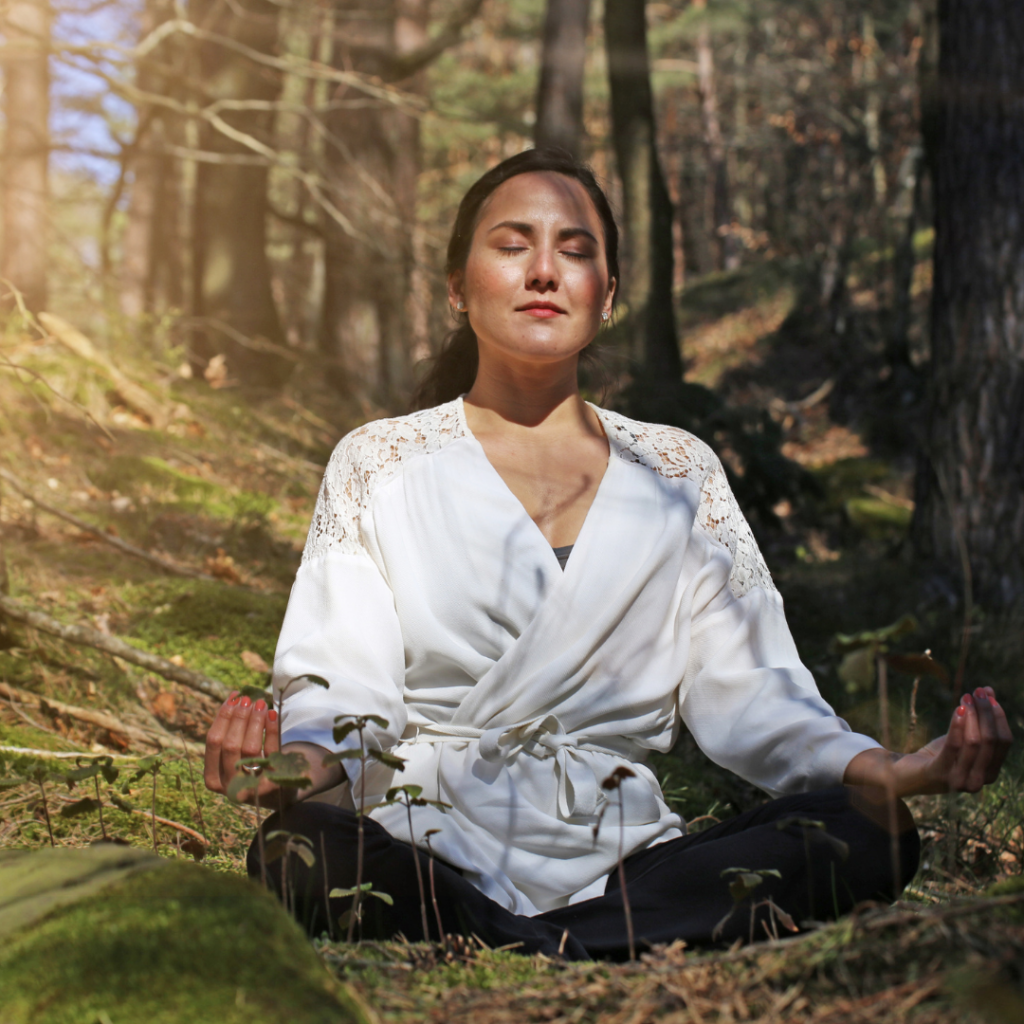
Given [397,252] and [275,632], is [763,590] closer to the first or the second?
[275,632]

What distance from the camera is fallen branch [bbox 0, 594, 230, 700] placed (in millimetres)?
3080

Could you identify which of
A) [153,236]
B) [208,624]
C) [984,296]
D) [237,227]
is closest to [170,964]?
[208,624]

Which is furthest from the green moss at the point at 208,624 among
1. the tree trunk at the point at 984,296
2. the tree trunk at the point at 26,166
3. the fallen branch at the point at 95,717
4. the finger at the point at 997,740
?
the tree trunk at the point at 26,166

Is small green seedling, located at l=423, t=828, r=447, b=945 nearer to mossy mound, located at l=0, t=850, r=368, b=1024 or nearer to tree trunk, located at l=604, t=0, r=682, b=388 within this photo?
mossy mound, located at l=0, t=850, r=368, b=1024

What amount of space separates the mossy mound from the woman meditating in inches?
18.9

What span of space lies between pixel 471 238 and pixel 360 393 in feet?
21.2

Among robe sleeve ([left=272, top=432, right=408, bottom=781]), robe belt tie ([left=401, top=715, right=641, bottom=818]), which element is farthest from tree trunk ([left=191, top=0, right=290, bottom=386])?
robe belt tie ([left=401, top=715, right=641, bottom=818])

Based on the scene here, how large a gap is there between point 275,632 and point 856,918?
10.0 feet

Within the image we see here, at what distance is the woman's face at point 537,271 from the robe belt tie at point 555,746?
95 cm

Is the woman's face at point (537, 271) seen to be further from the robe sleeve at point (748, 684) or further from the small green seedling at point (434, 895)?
the small green seedling at point (434, 895)

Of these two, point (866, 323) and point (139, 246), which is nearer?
point (866, 323)

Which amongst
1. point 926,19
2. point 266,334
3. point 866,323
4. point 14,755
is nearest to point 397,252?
point 266,334

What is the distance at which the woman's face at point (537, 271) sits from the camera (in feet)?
8.22

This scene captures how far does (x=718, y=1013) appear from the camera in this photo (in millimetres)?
1314
